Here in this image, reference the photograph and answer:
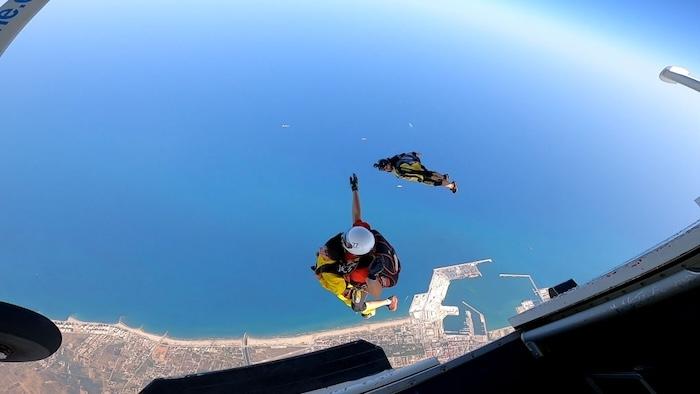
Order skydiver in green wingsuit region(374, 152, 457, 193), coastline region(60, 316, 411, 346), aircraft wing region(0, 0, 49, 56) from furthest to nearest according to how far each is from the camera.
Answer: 1. coastline region(60, 316, 411, 346)
2. skydiver in green wingsuit region(374, 152, 457, 193)
3. aircraft wing region(0, 0, 49, 56)

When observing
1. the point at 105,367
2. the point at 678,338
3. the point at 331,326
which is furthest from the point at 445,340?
the point at 678,338

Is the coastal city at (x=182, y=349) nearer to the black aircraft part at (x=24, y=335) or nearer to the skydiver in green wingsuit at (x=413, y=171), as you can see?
the skydiver in green wingsuit at (x=413, y=171)

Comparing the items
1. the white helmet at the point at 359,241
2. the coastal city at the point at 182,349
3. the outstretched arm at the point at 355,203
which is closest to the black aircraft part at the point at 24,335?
the white helmet at the point at 359,241

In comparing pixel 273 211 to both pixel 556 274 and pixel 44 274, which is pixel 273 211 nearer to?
pixel 44 274

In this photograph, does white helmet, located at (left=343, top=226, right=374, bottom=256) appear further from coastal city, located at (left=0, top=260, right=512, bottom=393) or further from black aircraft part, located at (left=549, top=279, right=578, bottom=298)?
coastal city, located at (left=0, top=260, right=512, bottom=393)

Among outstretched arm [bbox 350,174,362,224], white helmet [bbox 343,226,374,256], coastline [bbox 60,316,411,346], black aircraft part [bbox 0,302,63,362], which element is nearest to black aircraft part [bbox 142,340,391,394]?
black aircraft part [bbox 0,302,63,362]
